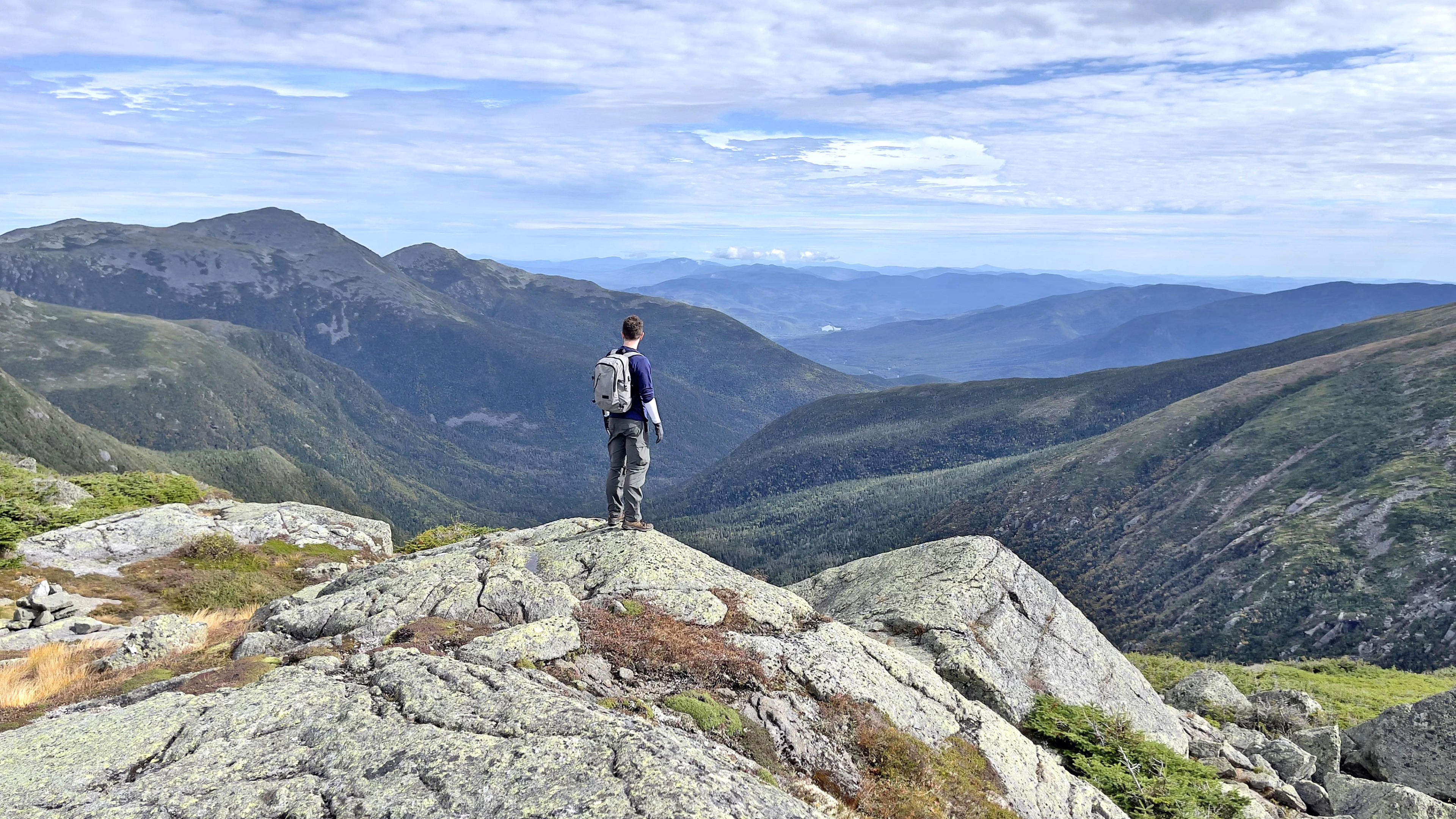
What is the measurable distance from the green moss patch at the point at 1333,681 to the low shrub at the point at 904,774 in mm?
22139

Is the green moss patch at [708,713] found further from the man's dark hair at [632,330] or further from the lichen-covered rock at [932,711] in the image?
the man's dark hair at [632,330]

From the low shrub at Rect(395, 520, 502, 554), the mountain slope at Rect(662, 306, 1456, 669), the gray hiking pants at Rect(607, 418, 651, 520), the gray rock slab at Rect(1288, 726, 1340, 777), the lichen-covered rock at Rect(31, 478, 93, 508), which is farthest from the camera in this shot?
the mountain slope at Rect(662, 306, 1456, 669)

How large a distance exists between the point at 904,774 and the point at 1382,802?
47.6 feet

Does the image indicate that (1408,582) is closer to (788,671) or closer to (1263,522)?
(1263,522)

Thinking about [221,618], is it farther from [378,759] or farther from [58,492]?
[58,492]

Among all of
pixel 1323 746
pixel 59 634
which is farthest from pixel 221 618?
pixel 1323 746

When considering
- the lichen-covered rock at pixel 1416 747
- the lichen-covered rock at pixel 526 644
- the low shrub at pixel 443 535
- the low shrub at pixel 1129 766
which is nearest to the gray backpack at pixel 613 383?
the lichen-covered rock at pixel 526 644

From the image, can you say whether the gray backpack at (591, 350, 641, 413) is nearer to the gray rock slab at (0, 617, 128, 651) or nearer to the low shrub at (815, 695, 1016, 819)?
the low shrub at (815, 695, 1016, 819)

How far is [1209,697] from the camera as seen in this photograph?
2738 centimetres

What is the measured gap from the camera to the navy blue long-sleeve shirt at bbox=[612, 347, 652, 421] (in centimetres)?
1995

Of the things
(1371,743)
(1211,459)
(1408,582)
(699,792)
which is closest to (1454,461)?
(1408,582)

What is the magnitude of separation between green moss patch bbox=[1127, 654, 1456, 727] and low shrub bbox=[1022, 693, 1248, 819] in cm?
1506

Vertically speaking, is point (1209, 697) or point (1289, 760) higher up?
point (1289, 760)

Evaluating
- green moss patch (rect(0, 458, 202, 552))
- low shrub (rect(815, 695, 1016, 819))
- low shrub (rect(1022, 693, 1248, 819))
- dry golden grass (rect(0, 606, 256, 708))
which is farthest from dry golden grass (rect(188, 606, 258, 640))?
low shrub (rect(1022, 693, 1248, 819))
